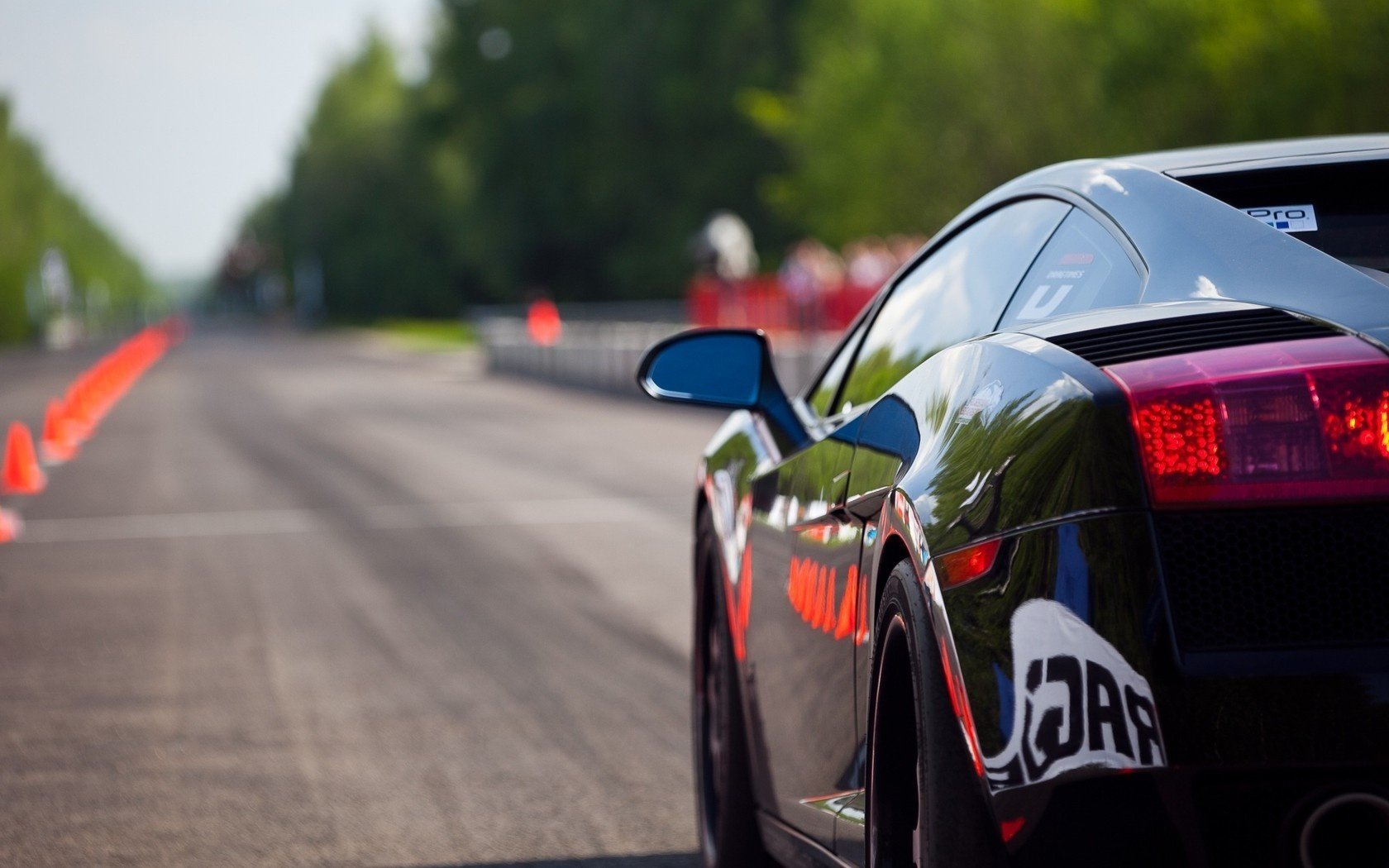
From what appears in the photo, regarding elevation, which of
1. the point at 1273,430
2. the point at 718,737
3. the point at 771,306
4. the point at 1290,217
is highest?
the point at 1290,217

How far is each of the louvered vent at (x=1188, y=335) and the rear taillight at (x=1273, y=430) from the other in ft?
0.26

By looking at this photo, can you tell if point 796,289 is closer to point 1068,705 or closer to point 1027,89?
point 1068,705

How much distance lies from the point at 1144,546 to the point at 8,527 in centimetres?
1339

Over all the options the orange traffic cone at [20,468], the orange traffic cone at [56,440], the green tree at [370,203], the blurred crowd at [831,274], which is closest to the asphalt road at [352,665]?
the orange traffic cone at [20,468]

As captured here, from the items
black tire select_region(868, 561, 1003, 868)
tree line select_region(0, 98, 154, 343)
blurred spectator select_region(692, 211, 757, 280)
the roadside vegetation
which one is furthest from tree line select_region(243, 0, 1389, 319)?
black tire select_region(868, 561, 1003, 868)

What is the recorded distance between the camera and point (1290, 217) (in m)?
3.04

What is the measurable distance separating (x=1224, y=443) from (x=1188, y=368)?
0.11 m

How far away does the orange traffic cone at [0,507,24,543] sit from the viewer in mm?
14344

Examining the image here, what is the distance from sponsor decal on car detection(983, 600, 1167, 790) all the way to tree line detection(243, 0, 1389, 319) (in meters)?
43.2

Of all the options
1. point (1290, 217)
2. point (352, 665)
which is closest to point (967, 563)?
point (1290, 217)

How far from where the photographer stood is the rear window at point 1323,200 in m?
3.00

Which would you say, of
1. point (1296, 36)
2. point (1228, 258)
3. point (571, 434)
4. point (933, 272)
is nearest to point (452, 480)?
point (571, 434)

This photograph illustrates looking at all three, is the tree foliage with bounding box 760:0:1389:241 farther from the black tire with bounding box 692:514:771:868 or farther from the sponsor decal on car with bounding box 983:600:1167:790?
the sponsor decal on car with bounding box 983:600:1167:790

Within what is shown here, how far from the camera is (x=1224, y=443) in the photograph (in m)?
2.30
